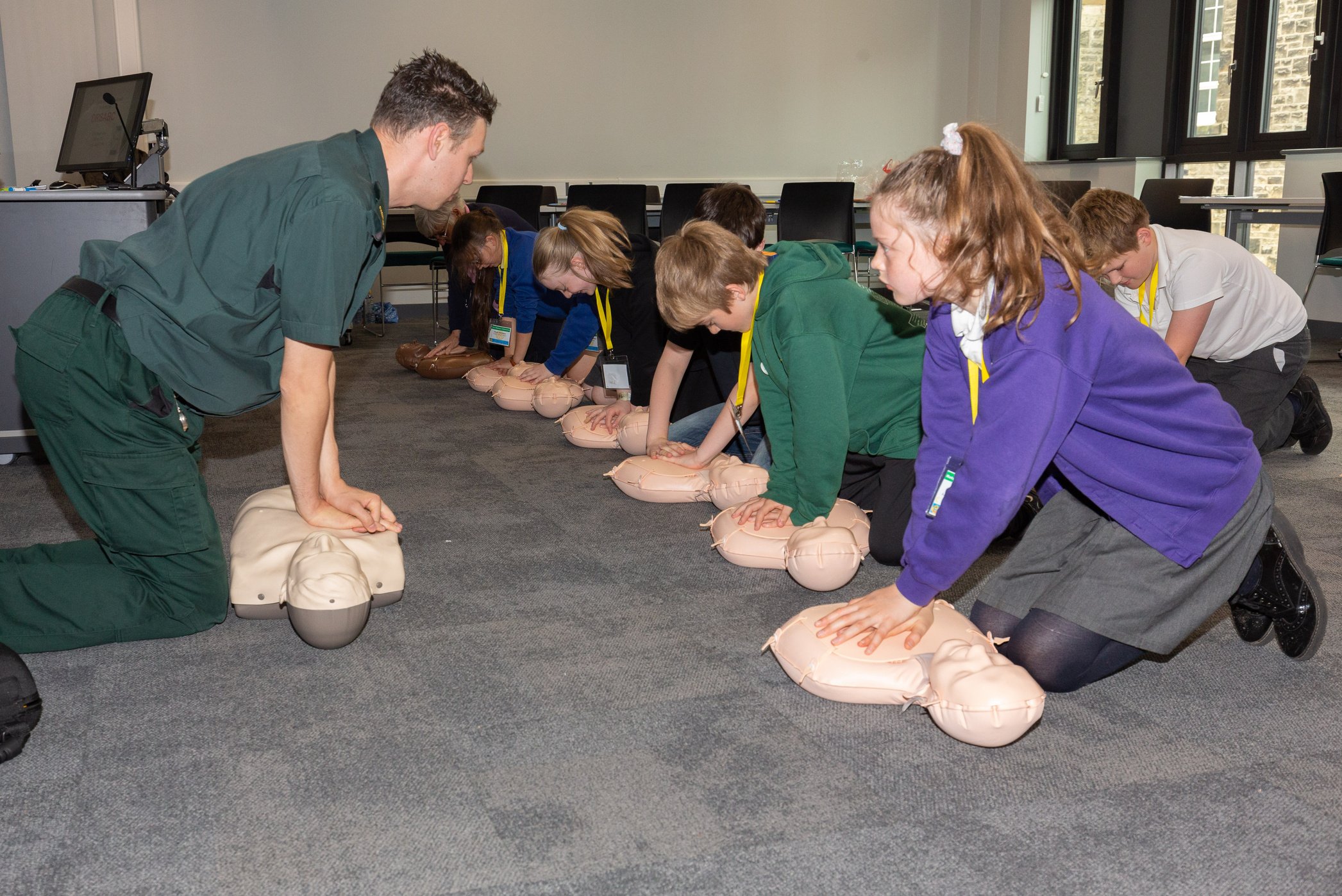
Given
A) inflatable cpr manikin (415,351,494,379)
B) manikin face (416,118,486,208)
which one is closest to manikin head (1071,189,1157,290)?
manikin face (416,118,486,208)

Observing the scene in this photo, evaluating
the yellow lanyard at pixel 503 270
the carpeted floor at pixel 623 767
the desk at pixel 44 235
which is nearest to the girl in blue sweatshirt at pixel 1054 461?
the carpeted floor at pixel 623 767

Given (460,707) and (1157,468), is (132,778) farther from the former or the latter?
(1157,468)

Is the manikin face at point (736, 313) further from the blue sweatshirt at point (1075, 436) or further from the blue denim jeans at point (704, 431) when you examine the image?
the blue denim jeans at point (704, 431)

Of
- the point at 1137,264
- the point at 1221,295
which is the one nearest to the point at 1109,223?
the point at 1137,264

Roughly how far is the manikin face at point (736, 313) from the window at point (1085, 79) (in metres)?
6.70

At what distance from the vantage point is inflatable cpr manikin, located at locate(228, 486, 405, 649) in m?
1.83

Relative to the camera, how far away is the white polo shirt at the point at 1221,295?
9.23 ft

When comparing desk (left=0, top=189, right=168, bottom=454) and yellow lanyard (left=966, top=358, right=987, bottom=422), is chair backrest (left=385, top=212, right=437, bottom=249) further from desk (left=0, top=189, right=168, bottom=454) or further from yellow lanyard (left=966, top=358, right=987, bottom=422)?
yellow lanyard (left=966, top=358, right=987, bottom=422)

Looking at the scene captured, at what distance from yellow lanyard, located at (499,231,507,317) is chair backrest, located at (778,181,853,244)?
2669mm

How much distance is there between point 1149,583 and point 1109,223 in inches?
52.9

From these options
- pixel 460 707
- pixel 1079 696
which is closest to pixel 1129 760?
pixel 1079 696

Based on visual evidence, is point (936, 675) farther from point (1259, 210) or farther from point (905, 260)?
point (1259, 210)

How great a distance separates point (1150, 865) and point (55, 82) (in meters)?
6.75

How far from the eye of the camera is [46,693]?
1.72m
